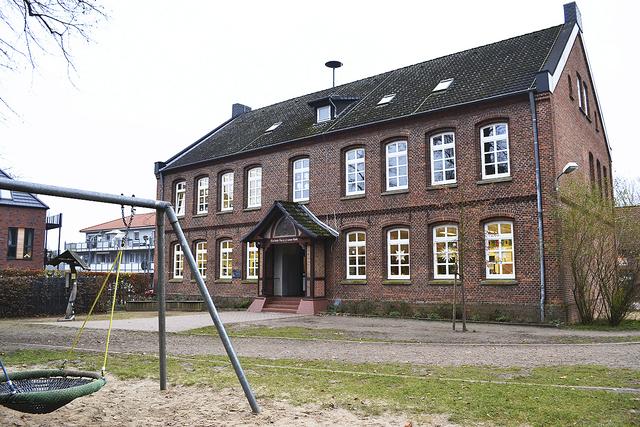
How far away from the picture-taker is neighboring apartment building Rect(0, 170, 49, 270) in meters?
34.2

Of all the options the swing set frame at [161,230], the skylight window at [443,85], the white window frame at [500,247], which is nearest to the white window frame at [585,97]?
the skylight window at [443,85]

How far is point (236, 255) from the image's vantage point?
26.4 metres

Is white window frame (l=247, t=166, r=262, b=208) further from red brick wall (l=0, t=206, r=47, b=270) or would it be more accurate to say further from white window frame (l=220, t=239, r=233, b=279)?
red brick wall (l=0, t=206, r=47, b=270)

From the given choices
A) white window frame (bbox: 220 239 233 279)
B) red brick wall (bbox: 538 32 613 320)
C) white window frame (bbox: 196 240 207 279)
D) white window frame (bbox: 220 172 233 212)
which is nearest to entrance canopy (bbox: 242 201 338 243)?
white window frame (bbox: 220 239 233 279)

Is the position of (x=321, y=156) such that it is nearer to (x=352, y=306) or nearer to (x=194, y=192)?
(x=352, y=306)

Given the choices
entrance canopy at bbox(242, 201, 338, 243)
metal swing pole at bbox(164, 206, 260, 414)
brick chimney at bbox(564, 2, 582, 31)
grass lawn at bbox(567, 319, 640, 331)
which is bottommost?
grass lawn at bbox(567, 319, 640, 331)

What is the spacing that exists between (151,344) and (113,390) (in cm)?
558

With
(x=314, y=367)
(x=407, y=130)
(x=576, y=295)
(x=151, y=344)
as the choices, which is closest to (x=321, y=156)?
(x=407, y=130)

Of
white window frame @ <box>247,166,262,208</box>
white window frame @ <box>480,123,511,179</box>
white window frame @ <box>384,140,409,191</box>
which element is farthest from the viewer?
white window frame @ <box>247,166,262,208</box>

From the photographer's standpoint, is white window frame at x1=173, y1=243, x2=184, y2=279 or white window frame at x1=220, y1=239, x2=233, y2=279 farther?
white window frame at x1=173, y1=243, x2=184, y2=279

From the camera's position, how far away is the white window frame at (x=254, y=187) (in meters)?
26.2

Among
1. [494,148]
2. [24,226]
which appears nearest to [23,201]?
[24,226]

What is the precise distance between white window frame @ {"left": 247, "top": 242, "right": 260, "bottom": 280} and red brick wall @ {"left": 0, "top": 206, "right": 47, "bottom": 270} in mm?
16593

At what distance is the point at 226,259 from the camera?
89.1ft
